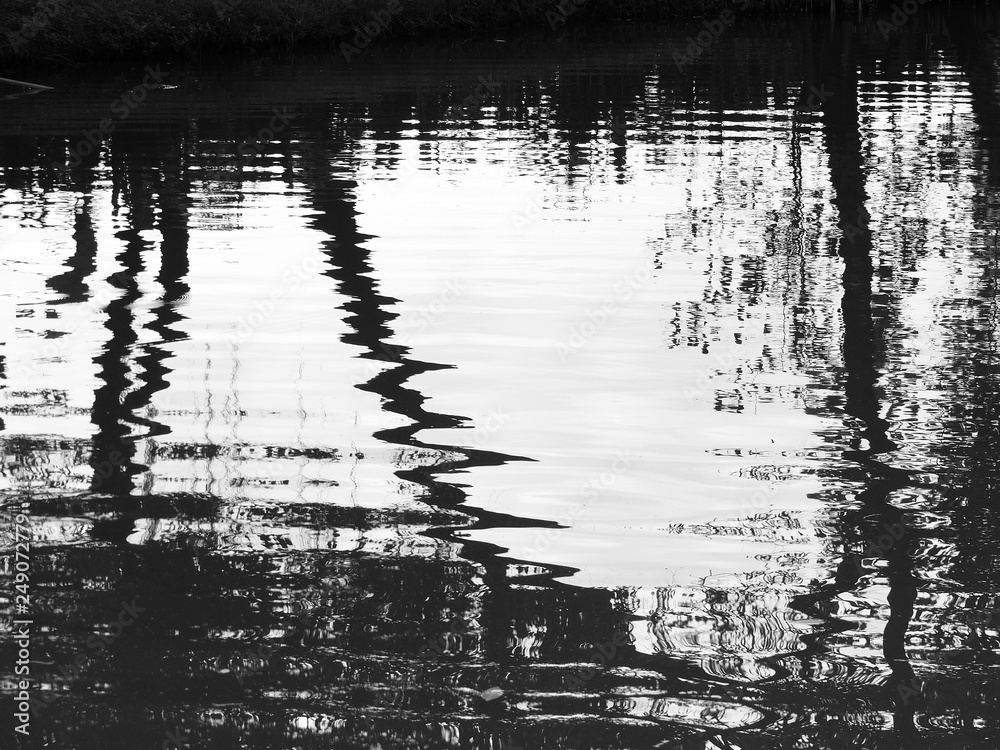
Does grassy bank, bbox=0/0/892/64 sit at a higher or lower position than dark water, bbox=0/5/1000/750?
higher

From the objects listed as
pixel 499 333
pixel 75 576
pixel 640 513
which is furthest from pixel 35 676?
pixel 499 333

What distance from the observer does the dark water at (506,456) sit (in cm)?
443

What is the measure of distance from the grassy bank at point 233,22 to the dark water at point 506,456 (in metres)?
14.7

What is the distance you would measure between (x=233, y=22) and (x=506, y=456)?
25733 mm

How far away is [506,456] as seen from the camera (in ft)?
21.2

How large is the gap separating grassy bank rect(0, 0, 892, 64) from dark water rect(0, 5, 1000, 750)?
580 inches

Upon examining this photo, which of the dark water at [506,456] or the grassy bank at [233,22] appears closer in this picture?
the dark water at [506,456]

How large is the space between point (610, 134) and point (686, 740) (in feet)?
47.5

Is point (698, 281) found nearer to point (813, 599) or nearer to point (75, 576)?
point (813, 599)

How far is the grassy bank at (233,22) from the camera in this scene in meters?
27.6

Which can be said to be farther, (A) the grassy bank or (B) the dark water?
(A) the grassy bank

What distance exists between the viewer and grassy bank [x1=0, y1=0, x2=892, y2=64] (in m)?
27.6

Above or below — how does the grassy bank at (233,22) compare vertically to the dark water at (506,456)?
above

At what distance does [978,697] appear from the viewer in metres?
4.30
